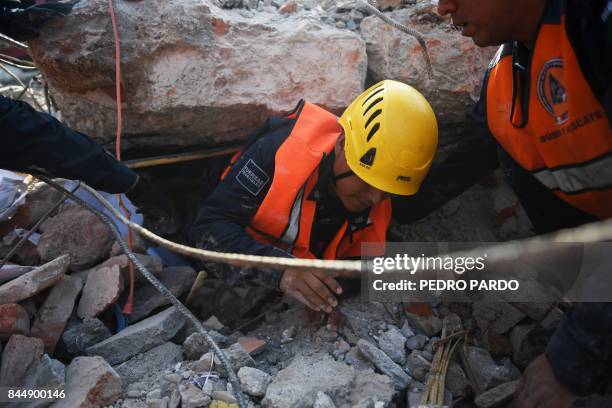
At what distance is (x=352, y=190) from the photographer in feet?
8.45

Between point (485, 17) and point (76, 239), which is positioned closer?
point (485, 17)

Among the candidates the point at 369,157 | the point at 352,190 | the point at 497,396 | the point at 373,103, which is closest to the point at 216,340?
the point at 352,190

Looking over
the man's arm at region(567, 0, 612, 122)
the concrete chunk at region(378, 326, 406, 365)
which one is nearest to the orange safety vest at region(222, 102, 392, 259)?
the concrete chunk at region(378, 326, 406, 365)

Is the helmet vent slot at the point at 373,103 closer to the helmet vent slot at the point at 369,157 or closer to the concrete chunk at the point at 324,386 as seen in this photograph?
the helmet vent slot at the point at 369,157

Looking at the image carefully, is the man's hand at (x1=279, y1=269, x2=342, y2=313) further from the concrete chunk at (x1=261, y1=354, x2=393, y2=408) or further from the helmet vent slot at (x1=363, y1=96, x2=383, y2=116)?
the helmet vent slot at (x1=363, y1=96, x2=383, y2=116)

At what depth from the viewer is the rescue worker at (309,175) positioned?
2350mm

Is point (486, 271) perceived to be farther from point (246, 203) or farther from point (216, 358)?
point (216, 358)

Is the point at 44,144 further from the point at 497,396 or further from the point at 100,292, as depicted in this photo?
the point at 497,396

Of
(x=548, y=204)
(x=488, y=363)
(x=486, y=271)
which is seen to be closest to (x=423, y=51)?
(x=548, y=204)

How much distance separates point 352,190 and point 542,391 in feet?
4.45

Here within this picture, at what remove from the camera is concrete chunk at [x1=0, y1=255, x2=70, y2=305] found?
88.7 inches

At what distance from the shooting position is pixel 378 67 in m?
3.04

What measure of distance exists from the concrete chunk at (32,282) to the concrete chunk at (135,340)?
1.32 ft

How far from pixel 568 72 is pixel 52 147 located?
229 centimetres
